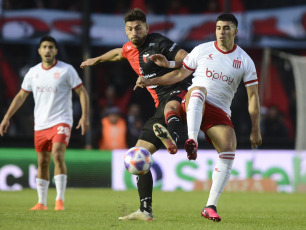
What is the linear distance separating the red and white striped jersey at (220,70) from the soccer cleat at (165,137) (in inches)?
32.3

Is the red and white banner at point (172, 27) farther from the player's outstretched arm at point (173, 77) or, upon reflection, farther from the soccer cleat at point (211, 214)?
the soccer cleat at point (211, 214)

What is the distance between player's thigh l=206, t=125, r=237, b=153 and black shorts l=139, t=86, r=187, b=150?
0.55 metres

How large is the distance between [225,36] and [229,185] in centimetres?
944

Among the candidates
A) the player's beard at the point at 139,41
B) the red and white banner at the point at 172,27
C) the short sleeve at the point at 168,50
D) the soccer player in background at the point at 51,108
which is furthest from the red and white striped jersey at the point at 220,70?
the red and white banner at the point at 172,27

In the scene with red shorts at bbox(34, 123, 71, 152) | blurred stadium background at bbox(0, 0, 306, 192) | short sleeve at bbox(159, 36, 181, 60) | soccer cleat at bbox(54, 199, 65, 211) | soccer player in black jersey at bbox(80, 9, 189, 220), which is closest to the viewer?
soccer player in black jersey at bbox(80, 9, 189, 220)

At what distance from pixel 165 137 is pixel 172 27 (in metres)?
12.9

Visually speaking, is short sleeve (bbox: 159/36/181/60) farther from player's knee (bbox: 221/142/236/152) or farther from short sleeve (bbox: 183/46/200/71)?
player's knee (bbox: 221/142/236/152)

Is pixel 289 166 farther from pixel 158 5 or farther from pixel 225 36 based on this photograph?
pixel 225 36

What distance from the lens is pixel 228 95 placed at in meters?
8.67

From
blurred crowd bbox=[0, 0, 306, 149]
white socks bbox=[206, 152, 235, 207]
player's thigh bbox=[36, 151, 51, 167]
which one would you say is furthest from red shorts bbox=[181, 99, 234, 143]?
blurred crowd bbox=[0, 0, 306, 149]

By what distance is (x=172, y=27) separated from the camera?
20641mm

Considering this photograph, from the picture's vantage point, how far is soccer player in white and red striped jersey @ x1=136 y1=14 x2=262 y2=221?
334 inches

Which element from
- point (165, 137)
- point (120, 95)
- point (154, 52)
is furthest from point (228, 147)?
point (120, 95)

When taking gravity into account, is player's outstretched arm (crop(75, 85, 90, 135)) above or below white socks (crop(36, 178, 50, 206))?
above
